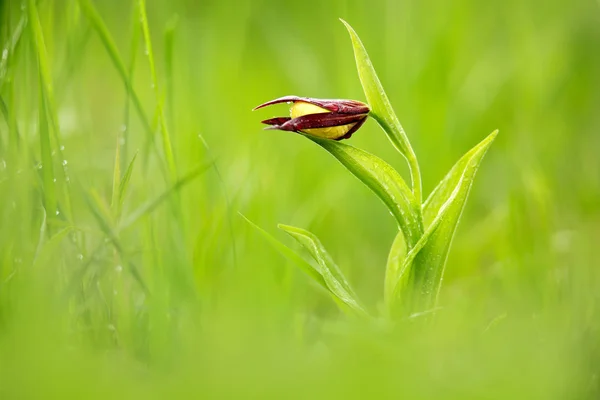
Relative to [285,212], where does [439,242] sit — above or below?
below

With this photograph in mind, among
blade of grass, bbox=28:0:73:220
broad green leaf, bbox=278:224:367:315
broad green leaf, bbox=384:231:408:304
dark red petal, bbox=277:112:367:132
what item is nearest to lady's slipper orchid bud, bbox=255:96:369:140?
dark red petal, bbox=277:112:367:132

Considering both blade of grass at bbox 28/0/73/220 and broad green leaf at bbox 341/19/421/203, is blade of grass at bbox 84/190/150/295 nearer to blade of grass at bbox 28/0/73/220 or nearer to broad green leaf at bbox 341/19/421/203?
blade of grass at bbox 28/0/73/220

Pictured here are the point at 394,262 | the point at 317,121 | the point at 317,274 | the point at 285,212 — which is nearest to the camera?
the point at 317,121

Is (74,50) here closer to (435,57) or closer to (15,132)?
(15,132)

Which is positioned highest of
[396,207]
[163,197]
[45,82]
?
[45,82]

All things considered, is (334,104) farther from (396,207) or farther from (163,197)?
(163,197)

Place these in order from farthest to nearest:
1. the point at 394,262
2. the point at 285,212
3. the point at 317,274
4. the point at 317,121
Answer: the point at 285,212 → the point at 394,262 → the point at 317,274 → the point at 317,121

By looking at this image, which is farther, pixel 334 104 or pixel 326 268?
pixel 326 268

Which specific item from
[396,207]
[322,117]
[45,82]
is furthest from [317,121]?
[45,82]
